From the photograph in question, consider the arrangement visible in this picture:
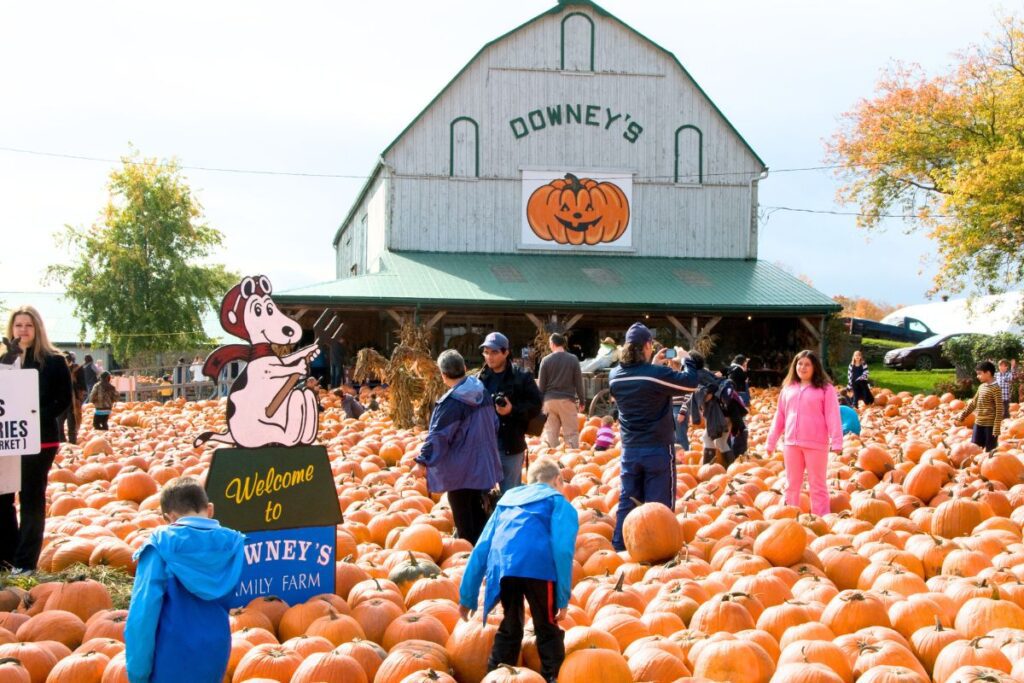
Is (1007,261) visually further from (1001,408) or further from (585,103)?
(1001,408)

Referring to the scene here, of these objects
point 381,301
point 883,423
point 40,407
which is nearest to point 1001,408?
point 883,423

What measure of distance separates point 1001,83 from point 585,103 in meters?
11.8

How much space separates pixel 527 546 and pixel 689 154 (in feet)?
78.7

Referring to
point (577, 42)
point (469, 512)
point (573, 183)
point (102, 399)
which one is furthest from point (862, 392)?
point (469, 512)

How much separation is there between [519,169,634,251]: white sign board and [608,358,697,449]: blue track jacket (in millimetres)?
19760

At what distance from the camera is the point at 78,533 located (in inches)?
265

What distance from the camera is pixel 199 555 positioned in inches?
140

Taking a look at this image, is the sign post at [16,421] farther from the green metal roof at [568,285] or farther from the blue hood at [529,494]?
the green metal roof at [568,285]

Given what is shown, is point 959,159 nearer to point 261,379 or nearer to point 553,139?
point 553,139

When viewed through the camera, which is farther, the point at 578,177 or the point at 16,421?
the point at 578,177

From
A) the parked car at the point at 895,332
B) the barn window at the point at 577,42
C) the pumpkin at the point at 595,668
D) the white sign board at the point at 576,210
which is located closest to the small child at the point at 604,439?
the pumpkin at the point at 595,668

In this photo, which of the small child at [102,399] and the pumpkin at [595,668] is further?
the small child at [102,399]

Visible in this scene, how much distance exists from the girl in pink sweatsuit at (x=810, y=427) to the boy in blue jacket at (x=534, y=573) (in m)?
3.73

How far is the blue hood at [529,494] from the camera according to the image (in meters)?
4.39
